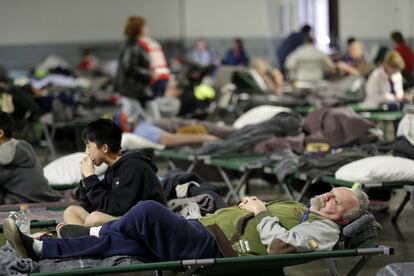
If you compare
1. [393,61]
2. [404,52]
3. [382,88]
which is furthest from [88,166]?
[404,52]

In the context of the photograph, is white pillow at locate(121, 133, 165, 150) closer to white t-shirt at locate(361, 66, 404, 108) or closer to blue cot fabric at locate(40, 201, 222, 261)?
white t-shirt at locate(361, 66, 404, 108)

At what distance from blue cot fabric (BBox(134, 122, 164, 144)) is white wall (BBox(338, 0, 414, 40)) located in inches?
491

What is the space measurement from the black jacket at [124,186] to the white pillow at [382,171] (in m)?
1.91

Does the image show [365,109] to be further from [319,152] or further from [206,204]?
Answer: [206,204]

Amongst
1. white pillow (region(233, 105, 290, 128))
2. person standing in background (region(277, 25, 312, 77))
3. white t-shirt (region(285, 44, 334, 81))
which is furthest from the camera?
person standing in background (region(277, 25, 312, 77))

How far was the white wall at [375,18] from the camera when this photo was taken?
22.2 meters

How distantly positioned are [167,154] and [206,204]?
3.44 meters

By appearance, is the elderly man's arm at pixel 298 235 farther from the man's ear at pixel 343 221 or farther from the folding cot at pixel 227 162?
the folding cot at pixel 227 162

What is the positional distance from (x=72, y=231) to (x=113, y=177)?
59cm

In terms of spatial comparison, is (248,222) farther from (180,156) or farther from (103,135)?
(180,156)

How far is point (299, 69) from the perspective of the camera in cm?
1734

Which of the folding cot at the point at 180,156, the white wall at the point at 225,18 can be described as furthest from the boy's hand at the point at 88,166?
the white wall at the point at 225,18

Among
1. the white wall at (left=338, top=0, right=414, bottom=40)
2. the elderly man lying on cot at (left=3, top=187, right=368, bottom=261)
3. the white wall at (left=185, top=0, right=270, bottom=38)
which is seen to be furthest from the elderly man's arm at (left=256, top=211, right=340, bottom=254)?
the white wall at (left=185, top=0, right=270, bottom=38)

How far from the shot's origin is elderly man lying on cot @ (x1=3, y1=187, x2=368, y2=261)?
515 centimetres
